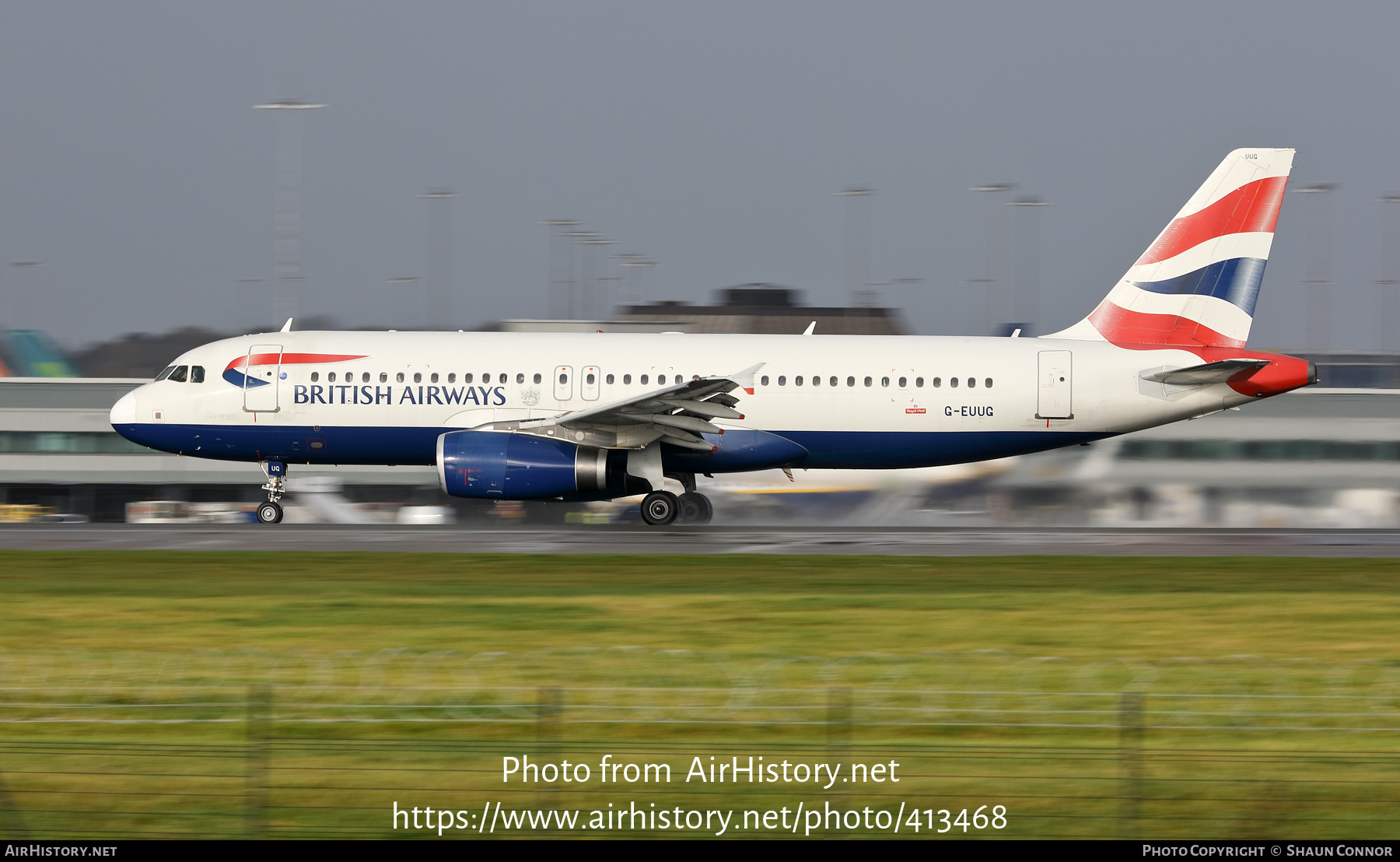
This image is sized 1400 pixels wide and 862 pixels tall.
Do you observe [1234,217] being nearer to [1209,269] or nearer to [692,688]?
[1209,269]

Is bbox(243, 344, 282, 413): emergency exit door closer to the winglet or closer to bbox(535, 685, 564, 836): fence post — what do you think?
the winglet

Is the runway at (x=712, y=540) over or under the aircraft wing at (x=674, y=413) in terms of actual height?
under

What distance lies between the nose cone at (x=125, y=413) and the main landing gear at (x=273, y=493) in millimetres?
2725

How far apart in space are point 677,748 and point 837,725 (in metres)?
1.20

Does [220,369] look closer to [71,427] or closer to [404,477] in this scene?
[404,477]

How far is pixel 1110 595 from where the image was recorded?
682 inches

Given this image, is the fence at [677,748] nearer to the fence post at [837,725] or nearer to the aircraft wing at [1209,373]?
the fence post at [837,725]

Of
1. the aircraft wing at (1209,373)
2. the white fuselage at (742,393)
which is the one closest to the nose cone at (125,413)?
the white fuselage at (742,393)

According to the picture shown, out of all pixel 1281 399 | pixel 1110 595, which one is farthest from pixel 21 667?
pixel 1281 399

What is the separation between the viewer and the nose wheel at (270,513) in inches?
1086

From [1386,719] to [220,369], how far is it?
22816mm

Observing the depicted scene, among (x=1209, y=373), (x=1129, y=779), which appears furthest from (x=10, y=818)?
(x=1209, y=373)

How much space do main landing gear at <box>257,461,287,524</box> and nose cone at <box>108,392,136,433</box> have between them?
2725 millimetres

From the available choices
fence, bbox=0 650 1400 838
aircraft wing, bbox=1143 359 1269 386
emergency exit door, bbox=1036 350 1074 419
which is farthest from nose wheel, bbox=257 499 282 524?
aircraft wing, bbox=1143 359 1269 386
